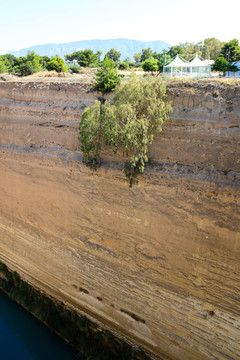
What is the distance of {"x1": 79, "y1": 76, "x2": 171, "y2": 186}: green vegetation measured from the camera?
607 cm

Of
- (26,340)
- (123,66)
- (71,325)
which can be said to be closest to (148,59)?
(123,66)

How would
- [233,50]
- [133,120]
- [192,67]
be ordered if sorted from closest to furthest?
[133,120] < [192,67] < [233,50]

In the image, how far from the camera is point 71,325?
22.9 ft

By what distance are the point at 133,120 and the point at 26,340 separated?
587cm

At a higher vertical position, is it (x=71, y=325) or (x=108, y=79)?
(x=108, y=79)

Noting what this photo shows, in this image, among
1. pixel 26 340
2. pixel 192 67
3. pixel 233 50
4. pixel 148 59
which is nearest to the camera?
pixel 26 340

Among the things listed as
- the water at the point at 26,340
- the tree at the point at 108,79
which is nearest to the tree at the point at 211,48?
the tree at the point at 108,79

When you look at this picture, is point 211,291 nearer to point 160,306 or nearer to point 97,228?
point 160,306

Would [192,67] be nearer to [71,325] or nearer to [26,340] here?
[71,325]

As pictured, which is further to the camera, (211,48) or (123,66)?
(211,48)

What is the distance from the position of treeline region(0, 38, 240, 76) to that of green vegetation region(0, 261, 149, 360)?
6.06 m

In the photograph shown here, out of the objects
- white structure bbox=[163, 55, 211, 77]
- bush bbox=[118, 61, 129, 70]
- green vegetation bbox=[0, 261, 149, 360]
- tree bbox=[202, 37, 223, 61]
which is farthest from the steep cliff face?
tree bbox=[202, 37, 223, 61]

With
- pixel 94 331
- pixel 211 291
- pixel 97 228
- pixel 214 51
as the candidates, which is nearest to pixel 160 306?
pixel 211 291

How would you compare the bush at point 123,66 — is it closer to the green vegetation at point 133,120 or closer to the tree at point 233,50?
the tree at point 233,50
